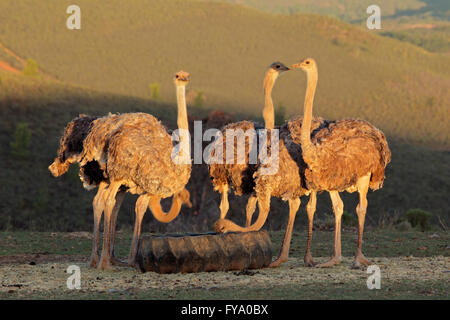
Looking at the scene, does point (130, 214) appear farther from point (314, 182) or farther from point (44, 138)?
point (314, 182)

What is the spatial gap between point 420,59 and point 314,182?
89297 mm

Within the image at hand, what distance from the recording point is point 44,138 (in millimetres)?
43281

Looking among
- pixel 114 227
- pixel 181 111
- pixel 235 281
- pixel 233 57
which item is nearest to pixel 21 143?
pixel 114 227

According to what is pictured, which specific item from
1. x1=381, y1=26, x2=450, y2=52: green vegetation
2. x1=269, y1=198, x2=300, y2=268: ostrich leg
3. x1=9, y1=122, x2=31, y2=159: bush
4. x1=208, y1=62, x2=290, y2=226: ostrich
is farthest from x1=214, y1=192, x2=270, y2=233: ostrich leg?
x1=381, y1=26, x2=450, y2=52: green vegetation

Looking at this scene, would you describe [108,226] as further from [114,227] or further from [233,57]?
[233,57]

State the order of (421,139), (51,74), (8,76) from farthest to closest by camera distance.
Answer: (51,74) → (421,139) → (8,76)

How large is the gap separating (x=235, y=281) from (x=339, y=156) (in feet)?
9.65

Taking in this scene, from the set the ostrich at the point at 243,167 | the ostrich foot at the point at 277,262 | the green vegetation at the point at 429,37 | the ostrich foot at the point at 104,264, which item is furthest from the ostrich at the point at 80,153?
the green vegetation at the point at 429,37

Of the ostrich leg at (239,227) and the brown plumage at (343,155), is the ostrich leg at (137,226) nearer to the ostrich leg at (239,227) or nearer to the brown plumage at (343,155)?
the ostrich leg at (239,227)

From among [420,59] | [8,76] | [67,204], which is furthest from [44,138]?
[420,59]

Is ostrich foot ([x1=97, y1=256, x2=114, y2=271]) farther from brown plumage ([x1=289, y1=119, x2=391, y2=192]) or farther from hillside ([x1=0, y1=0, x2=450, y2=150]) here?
hillside ([x1=0, y1=0, x2=450, y2=150])

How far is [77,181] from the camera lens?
3944 centimetres

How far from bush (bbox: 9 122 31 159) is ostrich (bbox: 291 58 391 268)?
2924cm

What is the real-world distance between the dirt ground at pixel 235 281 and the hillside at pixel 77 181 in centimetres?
1189
